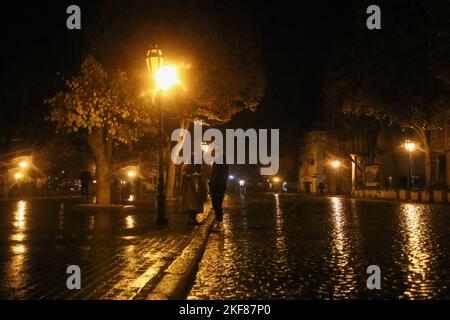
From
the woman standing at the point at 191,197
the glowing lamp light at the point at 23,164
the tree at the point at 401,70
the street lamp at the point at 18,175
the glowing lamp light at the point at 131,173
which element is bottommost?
the woman standing at the point at 191,197

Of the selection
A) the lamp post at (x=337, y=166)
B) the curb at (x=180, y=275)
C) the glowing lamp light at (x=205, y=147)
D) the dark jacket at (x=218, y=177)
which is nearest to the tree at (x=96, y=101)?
the dark jacket at (x=218, y=177)

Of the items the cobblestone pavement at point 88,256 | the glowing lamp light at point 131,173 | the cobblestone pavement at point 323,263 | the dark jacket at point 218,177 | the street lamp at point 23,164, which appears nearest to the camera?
the cobblestone pavement at point 88,256

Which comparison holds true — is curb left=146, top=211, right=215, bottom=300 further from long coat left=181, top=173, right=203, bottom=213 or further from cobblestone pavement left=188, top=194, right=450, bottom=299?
long coat left=181, top=173, right=203, bottom=213

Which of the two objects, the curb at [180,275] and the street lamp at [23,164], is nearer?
the curb at [180,275]

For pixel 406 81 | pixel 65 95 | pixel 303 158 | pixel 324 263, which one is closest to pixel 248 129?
pixel 303 158

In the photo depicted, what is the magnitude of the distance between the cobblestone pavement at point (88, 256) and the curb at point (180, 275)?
5.1 inches

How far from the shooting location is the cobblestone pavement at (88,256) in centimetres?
677

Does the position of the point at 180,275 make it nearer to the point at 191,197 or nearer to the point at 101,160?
the point at 191,197

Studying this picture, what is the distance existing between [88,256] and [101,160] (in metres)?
15.2

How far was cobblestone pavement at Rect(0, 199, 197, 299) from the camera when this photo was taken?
677 centimetres

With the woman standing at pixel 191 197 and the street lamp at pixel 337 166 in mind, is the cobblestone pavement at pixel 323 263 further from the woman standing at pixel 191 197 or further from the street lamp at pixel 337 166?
the street lamp at pixel 337 166

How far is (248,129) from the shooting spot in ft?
357

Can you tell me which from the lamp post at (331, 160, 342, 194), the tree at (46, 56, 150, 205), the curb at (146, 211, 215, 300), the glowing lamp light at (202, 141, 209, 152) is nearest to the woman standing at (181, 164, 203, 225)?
the curb at (146, 211, 215, 300)
